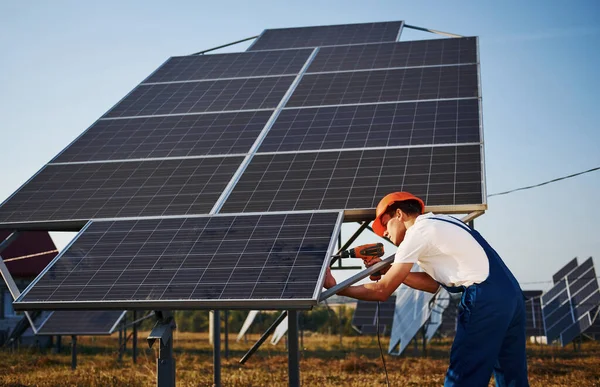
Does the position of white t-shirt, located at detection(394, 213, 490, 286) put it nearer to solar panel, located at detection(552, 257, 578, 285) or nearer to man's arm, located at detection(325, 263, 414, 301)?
man's arm, located at detection(325, 263, 414, 301)

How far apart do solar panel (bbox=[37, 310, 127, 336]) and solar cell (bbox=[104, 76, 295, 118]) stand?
9151 mm

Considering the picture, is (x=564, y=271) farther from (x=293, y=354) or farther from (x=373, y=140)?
(x=293, y=354)

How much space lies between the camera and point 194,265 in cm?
798

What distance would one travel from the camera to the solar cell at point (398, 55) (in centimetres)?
1353

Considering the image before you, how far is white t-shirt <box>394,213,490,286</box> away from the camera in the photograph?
16.9 ft

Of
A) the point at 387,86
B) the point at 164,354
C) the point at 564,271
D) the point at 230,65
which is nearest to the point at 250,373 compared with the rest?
the point at 230,65

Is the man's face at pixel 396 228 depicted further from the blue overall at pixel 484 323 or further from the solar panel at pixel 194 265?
the solar panel at pixel 194 265

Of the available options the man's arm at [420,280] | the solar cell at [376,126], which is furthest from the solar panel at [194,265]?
the solar cell at [376,126]

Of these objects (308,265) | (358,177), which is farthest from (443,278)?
(358,177)

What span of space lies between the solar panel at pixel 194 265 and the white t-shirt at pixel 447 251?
1822 mm

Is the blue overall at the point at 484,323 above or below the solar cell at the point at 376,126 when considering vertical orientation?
below

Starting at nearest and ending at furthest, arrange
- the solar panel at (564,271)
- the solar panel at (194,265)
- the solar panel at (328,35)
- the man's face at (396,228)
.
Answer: the man's face at (396,228), the solar panel at (194,265), the solar panel at (328,35), the solar panel at (564,271)

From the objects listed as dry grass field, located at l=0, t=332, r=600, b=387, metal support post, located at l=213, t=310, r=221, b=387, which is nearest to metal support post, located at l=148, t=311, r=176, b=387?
metal support post, located at l=213, t=310, r=221, b=387

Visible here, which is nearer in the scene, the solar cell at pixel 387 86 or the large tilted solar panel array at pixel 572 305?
the solar cell at pixel 387 86
